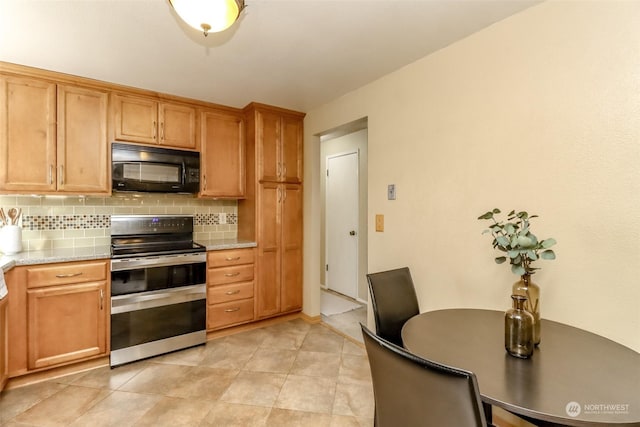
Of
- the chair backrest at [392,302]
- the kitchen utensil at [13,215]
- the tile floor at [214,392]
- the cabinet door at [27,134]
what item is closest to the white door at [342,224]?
the tile floor at [214,392]

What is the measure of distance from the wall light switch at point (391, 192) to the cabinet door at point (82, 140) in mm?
2495

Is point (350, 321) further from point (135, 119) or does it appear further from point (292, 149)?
point (135, 119)

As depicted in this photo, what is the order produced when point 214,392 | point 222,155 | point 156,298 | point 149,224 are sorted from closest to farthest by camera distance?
point 214,392 < point 156,298 < point 149,224 < point 222,155

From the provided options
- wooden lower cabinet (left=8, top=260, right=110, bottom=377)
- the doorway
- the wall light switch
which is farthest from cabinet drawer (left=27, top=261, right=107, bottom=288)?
the wall light switch

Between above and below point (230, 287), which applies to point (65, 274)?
above

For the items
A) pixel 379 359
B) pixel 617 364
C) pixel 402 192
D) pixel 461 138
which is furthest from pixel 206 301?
pixel 617 364

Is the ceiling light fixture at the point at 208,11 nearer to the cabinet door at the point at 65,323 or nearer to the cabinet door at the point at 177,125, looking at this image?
the cabinet door at the point at 177,125

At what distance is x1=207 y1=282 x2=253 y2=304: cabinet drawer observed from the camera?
289 centimetres

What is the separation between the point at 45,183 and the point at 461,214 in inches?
127

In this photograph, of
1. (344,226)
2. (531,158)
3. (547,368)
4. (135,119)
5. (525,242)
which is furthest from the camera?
(344,226)

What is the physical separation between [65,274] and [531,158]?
10.8ft

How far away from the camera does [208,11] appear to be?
50.5 inches

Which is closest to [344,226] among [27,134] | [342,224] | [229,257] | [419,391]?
[342,224]

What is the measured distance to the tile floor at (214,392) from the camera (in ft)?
5.94
